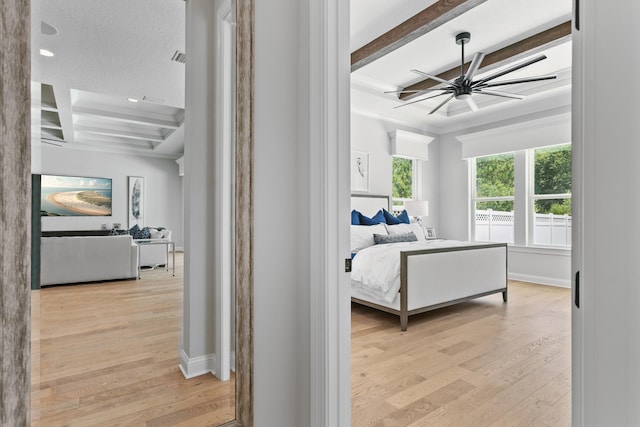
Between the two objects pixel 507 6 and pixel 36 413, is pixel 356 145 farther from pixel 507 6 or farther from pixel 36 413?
pixel 36 413

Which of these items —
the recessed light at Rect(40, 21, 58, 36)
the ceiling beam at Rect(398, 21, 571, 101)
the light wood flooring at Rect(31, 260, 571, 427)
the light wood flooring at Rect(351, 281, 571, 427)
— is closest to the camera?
the recessed light at Rect(40, 21, 58, 36)

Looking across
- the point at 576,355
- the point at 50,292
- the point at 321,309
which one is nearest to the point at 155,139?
the point at 50,292

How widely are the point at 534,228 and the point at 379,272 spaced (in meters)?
3.50

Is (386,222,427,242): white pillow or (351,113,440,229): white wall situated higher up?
(351,113,440,229): white wall

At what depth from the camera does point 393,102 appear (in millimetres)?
5184

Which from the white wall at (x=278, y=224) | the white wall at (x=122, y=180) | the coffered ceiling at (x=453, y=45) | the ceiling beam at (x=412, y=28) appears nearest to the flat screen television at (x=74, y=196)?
the white wall at (x=122, y=180)

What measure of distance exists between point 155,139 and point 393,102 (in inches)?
178

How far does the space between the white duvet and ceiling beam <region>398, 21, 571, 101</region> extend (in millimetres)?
2381

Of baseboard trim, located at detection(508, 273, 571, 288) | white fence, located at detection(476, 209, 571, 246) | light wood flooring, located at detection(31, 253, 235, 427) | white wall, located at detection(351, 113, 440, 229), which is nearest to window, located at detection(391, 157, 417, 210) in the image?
white wall, located at detection(351, 113, 440, 229)

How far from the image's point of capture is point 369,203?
215 inches

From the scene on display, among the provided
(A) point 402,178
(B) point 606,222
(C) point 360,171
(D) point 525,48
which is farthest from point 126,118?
(A) point 402,178

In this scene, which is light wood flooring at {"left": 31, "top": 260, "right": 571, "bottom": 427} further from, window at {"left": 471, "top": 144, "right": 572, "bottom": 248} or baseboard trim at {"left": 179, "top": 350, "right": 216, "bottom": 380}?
window at {"left": 471, "top": 144, "right": 572, "bottom": 248}

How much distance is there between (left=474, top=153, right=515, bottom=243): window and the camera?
5.66m

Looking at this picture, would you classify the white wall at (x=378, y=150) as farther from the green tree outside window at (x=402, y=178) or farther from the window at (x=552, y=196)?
the window at (x=552, y=196)
